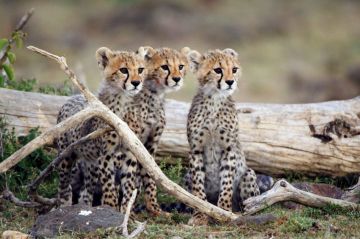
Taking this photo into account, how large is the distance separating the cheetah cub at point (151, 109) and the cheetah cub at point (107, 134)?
10 centimetres

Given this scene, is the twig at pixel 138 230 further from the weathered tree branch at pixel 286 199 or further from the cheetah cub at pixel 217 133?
the cheetah cub at pixel 217 133

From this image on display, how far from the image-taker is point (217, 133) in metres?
6.64

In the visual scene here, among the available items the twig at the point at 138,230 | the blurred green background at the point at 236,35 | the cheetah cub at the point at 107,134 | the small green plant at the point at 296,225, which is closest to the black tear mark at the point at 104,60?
the cheetah cub at the point at 107,134

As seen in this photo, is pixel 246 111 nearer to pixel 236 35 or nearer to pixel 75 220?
pixel 75 220

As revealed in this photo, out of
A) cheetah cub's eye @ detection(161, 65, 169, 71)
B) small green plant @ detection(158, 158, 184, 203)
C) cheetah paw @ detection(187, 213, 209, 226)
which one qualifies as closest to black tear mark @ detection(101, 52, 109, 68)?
cheetah cub's eye @ detection(161, 65, 169, 71)

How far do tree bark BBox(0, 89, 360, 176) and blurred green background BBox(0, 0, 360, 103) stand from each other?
5.88 meters

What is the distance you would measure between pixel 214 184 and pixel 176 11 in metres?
12.8

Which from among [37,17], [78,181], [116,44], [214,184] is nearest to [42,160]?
[78,181]

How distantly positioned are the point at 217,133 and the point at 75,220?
4.75 ft

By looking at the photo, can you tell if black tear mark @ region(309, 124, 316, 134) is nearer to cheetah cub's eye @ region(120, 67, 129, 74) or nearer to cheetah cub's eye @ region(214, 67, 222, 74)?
cheetah cub's eye @ region(214, 67, 222, 74)

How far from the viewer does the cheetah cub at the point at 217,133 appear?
257 inches

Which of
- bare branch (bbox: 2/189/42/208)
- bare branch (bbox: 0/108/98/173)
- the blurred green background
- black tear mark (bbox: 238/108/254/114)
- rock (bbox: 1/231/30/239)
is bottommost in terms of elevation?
rock (bbox: 1/231/30/239)

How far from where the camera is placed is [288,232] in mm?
5711

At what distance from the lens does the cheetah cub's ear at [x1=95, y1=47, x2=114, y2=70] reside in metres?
6.45
